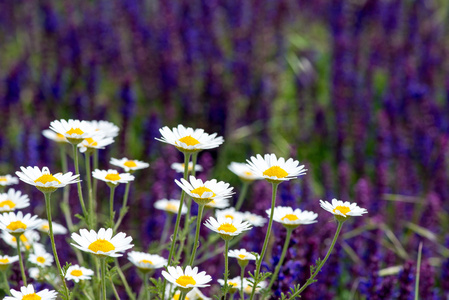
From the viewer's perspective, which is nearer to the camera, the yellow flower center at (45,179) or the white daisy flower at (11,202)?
the yellow flower center at (45,179)

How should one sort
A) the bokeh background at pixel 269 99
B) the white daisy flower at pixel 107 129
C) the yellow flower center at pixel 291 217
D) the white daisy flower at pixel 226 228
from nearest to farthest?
the white daisy flower at pixel 226 228 → the yellow flower center at pixel 291 217 → the white daisy flower at pixel 107 129 → the bokeh background at pixel 269 99

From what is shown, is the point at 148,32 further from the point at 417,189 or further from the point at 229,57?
the point at 417,189

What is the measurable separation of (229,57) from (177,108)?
40.6 inches

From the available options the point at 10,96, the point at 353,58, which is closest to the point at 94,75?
the point at 10,96

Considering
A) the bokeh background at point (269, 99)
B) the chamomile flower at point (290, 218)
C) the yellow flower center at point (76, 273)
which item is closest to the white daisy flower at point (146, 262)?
the yellow flower center at point (76, 273)

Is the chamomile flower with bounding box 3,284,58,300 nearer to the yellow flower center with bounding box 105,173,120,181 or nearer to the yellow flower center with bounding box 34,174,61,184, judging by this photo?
the yellow flower center with bounding box 34,174,61,184

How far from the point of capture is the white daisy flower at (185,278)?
5.33 ft

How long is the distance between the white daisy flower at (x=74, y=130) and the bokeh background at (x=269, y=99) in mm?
1270

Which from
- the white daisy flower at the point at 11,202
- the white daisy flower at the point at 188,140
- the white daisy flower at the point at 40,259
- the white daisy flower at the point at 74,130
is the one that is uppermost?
the white daisy flower at the point at 74,130

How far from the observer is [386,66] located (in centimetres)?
580

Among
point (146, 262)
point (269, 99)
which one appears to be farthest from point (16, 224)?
point (269, 99)

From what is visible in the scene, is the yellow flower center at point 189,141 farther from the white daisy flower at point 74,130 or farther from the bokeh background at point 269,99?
the bokeh background at point 269,99

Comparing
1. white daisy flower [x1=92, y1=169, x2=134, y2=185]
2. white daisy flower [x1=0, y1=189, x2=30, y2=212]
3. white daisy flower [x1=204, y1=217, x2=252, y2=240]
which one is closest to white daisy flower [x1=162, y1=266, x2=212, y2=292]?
white daisy flower [x1=204, y1=217, x2=252, y2=240]

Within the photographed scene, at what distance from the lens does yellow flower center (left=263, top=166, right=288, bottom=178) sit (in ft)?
5.85
